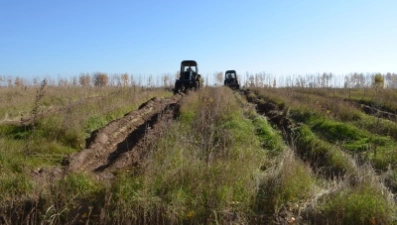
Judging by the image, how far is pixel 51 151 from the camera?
8172 mm

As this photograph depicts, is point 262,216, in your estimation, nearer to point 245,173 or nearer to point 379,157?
point 245,173

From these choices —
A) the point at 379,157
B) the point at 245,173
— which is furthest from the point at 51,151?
the point at 379,157

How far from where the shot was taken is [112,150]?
9.00 m

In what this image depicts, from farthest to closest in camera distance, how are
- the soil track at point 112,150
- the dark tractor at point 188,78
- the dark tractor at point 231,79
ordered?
the dark tractor at point 231,79, the dark tractor at point 188,78, the soil track at point 112,150

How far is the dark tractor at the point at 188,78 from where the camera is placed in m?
28.3

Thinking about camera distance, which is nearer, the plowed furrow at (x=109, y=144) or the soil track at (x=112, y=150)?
the soil track at (x=112, y=150)

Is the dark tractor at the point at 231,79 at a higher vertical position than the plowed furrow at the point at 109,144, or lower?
higher

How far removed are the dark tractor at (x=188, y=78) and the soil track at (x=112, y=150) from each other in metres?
15.2

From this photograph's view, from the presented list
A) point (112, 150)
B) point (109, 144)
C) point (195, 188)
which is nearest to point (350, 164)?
point (195, 188)

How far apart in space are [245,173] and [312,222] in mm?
1157

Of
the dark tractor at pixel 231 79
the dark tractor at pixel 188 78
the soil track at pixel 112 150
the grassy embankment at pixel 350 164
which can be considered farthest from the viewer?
the dark tractor at pixel 231 79

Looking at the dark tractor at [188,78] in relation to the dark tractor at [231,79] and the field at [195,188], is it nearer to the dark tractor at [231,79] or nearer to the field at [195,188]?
the dark tractor at [231,79]

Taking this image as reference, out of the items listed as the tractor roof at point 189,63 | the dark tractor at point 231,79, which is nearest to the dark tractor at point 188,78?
the tractor roof at point 189,63

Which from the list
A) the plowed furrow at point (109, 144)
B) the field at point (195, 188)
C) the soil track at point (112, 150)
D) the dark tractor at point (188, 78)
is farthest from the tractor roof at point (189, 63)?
the field at point (195, 188)
